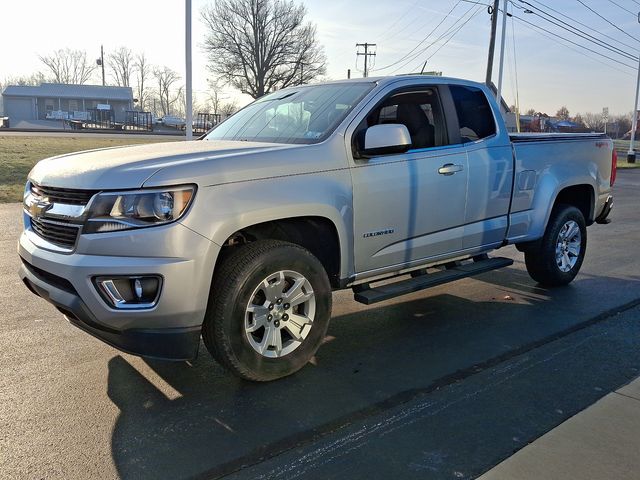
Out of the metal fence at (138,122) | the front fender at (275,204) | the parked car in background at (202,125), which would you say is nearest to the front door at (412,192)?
the front fender at (275,204)

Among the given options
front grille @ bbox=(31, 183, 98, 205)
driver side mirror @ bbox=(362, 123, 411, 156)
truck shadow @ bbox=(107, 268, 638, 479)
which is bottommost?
truck shadow @ bbox=(107, 268, 638, 479)

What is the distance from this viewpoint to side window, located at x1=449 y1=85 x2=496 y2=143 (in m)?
4.94

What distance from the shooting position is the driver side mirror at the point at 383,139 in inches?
154

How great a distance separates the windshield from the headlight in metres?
1.27

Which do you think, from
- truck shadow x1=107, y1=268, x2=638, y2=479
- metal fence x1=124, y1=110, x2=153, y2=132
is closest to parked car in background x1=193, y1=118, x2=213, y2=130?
metal fence x1=124, y1=110, x2=153, y2=132

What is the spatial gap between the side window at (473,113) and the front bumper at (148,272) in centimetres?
275

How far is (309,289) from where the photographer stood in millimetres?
3717

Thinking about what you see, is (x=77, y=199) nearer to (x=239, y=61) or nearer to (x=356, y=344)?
(x=356, y=344)

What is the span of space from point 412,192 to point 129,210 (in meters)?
2.12

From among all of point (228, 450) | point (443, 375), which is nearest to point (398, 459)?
point (228, 450)

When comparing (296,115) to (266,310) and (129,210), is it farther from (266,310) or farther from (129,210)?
(129,210)

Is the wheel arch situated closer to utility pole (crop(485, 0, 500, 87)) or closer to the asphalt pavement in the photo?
the asphalt pavement

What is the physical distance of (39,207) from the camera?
353cm

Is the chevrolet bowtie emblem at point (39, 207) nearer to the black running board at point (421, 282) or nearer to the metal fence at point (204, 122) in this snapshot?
the black running board at point (421, 282)
